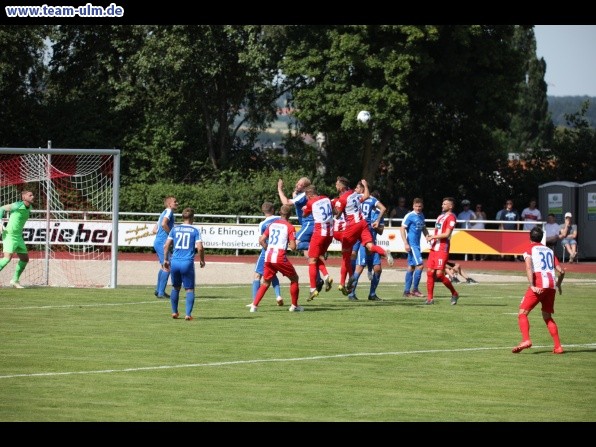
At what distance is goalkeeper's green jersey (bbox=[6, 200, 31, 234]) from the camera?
83.6 feet

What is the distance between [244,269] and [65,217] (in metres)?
5.61

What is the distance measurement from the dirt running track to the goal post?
88 centimetres

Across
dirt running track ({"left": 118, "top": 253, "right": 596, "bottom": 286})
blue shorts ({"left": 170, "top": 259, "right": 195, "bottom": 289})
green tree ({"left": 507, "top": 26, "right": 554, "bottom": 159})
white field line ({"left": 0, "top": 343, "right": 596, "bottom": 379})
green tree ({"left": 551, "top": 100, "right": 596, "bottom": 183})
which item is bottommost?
white field line ({"left": 0, "top": 343, "right": 596, "bottom": 379})

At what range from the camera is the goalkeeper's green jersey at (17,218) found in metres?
25.5

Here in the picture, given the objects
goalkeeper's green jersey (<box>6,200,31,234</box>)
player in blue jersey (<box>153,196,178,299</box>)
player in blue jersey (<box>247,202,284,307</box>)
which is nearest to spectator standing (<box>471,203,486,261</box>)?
player in blue jersey (<box>153,196,178,299</box>)

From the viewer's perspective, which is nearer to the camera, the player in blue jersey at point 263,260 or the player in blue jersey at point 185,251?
the player in blue jersey at point 185,251

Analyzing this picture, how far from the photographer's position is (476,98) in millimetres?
46625

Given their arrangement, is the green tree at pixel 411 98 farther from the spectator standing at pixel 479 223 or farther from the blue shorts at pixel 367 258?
the blue shorts at pixel 367 258

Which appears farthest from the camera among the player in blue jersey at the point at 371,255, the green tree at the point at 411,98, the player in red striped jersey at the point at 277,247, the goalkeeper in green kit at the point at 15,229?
the green tree at the point at 411,98

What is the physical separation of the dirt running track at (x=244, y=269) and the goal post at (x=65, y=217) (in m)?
0.88

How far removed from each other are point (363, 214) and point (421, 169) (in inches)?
1060

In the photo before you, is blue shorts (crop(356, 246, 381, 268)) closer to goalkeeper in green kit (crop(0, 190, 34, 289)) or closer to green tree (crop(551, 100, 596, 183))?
goalkeeper in green kit (crop(0, 190, 34, 289))

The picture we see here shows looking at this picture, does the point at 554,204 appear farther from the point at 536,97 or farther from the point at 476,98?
the point at 536,97

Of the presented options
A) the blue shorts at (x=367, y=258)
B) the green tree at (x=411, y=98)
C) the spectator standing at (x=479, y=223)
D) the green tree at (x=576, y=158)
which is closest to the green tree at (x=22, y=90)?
the green tree at (x=411, y=98)
